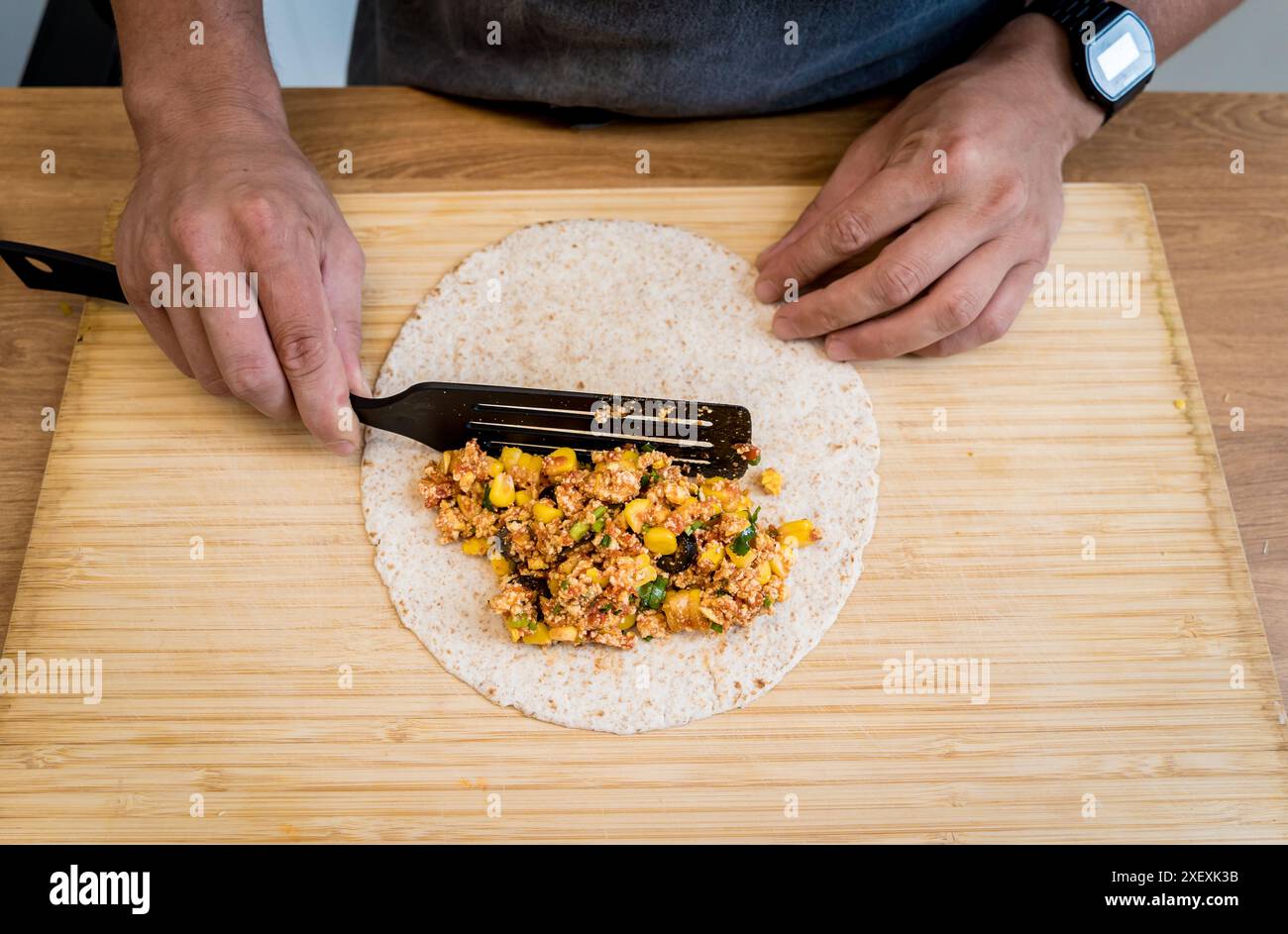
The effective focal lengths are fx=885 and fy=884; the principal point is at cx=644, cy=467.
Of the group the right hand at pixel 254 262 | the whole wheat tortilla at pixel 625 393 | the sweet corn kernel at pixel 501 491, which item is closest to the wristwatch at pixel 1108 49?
the whole wheat tortilla at pixel 625 393

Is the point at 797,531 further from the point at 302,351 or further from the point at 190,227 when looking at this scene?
the point at 190,227

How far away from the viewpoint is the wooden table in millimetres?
2049

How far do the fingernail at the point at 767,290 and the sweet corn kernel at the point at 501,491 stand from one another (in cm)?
70

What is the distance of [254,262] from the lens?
165 centimetres

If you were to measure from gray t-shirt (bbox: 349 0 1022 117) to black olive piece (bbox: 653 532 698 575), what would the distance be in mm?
1032

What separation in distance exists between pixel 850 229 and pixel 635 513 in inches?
29.8

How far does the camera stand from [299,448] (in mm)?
1860

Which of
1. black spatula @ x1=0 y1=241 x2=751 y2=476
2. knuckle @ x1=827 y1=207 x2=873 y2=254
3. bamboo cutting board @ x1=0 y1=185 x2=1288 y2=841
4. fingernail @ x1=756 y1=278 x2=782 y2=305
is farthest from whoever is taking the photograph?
fingernail @ x1=756 y1=278 x2=782 y2=305

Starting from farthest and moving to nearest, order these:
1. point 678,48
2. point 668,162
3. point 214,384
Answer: point 668,162, point 678,48, point 214,384

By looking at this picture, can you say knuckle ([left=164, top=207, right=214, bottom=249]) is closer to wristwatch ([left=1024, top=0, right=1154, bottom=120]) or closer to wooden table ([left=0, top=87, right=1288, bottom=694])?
wooden table ([left=0, top=87, right=1288, bottom=694])

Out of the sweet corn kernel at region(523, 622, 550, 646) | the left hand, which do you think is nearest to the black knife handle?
the sweet corn kernel at region(523, 622, 550, 646)

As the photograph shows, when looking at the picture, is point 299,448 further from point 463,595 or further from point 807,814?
point 807,814

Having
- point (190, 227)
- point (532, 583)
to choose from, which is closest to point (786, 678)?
point (532, 583)

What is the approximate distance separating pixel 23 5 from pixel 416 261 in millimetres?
2428
